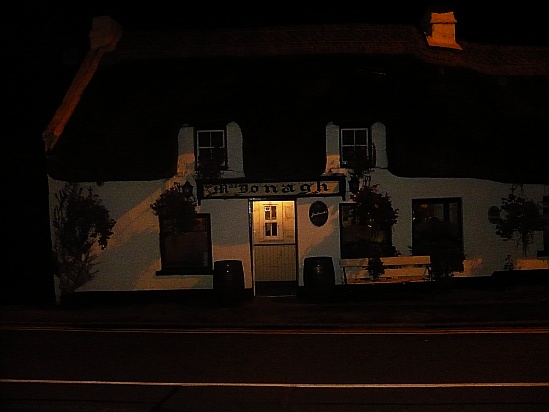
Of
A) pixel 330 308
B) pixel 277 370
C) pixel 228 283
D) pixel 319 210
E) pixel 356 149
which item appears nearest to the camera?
pixel 277 370

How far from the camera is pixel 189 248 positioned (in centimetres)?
1627

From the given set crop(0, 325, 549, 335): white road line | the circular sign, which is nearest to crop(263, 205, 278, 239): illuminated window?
the circular sign

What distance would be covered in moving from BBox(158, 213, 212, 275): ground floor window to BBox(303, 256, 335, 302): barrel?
2.73 metres

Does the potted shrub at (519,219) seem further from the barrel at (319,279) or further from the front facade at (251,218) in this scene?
the barrel at (319,279)

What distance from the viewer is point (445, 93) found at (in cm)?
1653

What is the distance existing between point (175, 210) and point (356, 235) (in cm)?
476

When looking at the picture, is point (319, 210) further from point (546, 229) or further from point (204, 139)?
point (546, 229)

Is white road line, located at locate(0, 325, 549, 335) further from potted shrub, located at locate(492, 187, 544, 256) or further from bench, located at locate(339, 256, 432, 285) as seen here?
potted shrub, located at locate(492, 187, 544, 256)

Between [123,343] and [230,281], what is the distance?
4.28 meters

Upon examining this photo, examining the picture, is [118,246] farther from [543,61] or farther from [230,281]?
[543,61]

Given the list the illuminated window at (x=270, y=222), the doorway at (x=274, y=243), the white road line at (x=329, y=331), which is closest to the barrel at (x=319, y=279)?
the doorway at (x=274, y=243)

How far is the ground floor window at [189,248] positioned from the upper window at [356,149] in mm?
3951

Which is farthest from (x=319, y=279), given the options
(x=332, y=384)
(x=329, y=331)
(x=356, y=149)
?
(x=332, y=384)

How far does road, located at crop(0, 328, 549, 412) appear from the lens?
7211 millimetres
